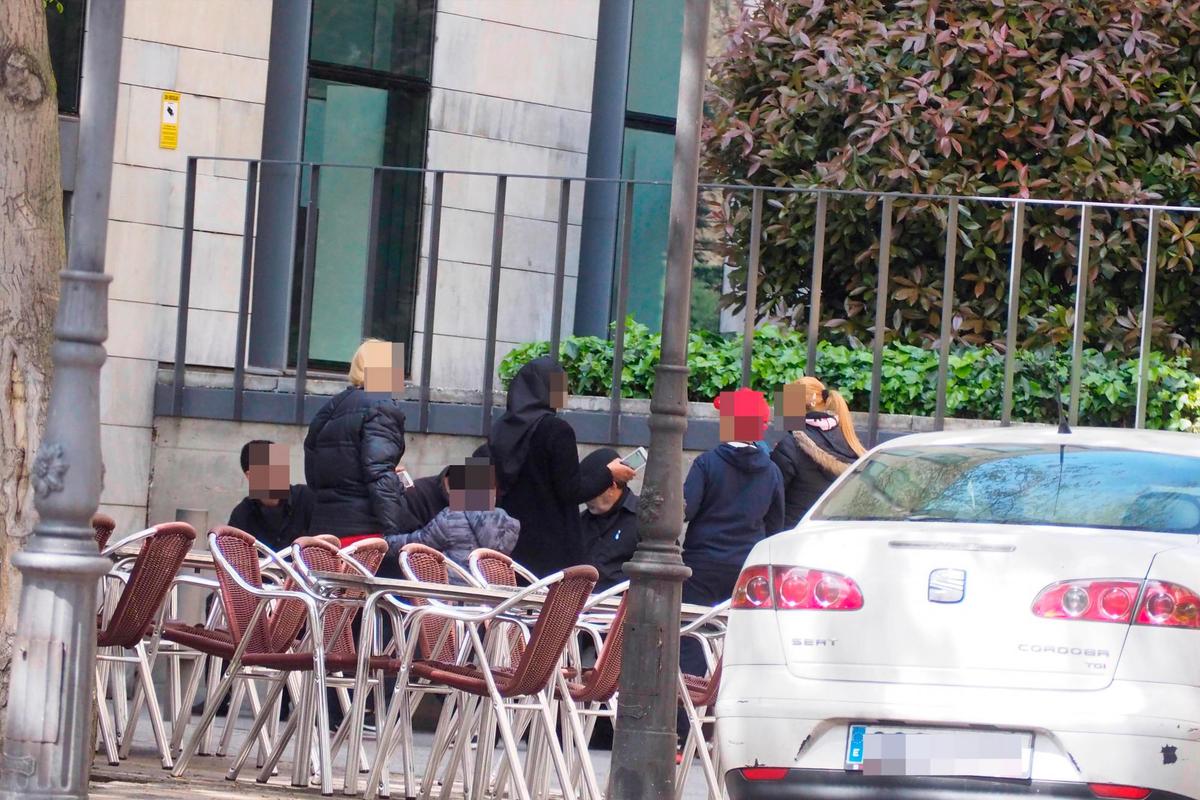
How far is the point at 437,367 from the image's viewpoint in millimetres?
12945

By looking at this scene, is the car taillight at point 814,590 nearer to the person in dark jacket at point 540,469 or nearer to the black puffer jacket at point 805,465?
the person in dark jacket at point 540,469

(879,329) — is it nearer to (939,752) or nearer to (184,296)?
(184,296)

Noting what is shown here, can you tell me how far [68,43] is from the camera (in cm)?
1209

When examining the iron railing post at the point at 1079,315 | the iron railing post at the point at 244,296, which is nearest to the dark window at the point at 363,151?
the iron railing post at the point at 244,296

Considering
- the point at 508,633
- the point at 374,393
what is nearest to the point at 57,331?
the point at 508,633

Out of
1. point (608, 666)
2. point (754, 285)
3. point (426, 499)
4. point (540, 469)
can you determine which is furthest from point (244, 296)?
point (608, 666)

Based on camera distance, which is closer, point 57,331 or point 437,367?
point 57,331

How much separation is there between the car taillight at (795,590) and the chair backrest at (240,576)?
2.26 meters

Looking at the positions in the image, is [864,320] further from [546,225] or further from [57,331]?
[57,331]

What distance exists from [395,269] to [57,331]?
24.8 feet

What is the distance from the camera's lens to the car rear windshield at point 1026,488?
5.93 m

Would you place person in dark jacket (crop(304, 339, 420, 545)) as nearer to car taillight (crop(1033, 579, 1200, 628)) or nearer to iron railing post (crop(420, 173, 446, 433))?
iron railing post (crop(420, 173, 446, 433))

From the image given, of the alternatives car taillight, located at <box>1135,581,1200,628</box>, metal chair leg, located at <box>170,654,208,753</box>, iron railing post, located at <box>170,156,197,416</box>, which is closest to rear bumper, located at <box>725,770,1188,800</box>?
car taillight, located at <box>1135,581,1200,628</box>

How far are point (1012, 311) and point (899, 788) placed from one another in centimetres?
579
